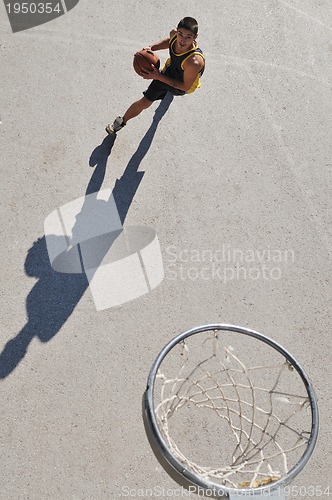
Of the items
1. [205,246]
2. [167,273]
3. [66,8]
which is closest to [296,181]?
[205,246]

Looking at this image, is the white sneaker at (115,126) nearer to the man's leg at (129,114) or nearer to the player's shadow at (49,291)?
the man's leg at (129,114)

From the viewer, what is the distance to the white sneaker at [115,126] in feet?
19.0

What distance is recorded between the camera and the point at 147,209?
572 centimetres

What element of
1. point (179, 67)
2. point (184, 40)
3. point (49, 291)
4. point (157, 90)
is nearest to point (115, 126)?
point (157, 90)

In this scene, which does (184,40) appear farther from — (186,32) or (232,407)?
(232,407)

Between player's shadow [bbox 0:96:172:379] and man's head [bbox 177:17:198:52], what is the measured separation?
1.35 metres

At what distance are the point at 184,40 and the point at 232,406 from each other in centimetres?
289

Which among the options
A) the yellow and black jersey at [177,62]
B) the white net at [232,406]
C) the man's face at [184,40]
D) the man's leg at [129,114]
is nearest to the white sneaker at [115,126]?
the man's leg at [129,114]

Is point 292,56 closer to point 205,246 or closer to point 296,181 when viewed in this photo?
point 296,181

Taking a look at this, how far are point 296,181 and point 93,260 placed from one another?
6.87 feet

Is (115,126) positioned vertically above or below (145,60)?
below

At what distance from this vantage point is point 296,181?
19.9ft

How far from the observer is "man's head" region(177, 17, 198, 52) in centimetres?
475

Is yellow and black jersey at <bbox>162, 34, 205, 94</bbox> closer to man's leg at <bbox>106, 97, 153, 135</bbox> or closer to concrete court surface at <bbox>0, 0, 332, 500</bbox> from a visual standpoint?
man's leg at <bbox>106, 97, 153, 135</bbox>
